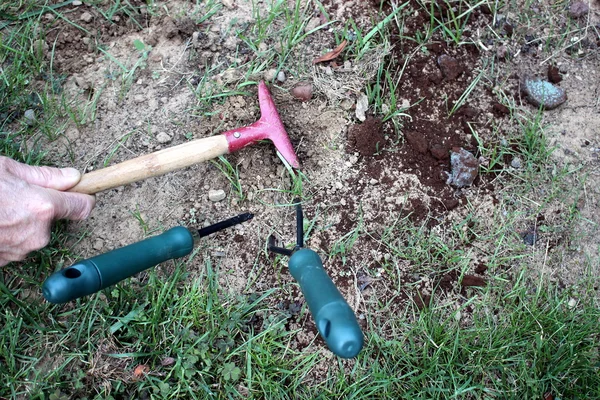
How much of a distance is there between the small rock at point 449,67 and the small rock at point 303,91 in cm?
62

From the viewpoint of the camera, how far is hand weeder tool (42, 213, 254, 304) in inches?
69.7

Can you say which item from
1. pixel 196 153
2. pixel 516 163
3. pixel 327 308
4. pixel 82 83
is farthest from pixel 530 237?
pixel 82 83

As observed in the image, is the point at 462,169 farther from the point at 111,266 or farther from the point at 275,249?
the point at 111,266

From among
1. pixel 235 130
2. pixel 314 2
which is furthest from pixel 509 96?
pixel 235 130

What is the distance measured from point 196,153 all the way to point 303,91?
23.4 inches

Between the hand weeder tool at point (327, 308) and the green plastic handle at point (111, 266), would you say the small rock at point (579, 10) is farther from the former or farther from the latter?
the green plastic handle at point (111, 266)

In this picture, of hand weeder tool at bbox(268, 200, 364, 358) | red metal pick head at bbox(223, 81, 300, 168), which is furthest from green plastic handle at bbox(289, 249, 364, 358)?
red metal pick head at bbox(223, 81, 300, 168)

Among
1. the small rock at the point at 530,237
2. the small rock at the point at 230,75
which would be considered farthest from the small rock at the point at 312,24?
the small rock at the point at 530,237

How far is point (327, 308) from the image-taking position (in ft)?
5.61

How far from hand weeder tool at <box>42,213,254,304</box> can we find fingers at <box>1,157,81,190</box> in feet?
1.20

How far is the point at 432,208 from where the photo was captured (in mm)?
2393

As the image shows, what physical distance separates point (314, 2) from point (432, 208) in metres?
1.13

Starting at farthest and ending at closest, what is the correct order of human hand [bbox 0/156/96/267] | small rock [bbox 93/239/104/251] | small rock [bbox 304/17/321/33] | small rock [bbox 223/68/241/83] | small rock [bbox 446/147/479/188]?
small rock [bbox 304/17/321/33], small rock [bbox 223/68/241/83], small rock [bbox 446/147/479/188], small rock [bbox 93/239/104/251], human hand [bbox 0/156/96/267]

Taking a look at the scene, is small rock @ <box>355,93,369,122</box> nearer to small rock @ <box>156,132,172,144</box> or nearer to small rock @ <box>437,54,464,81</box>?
small rock @ <box>437,54,464,81</box>
